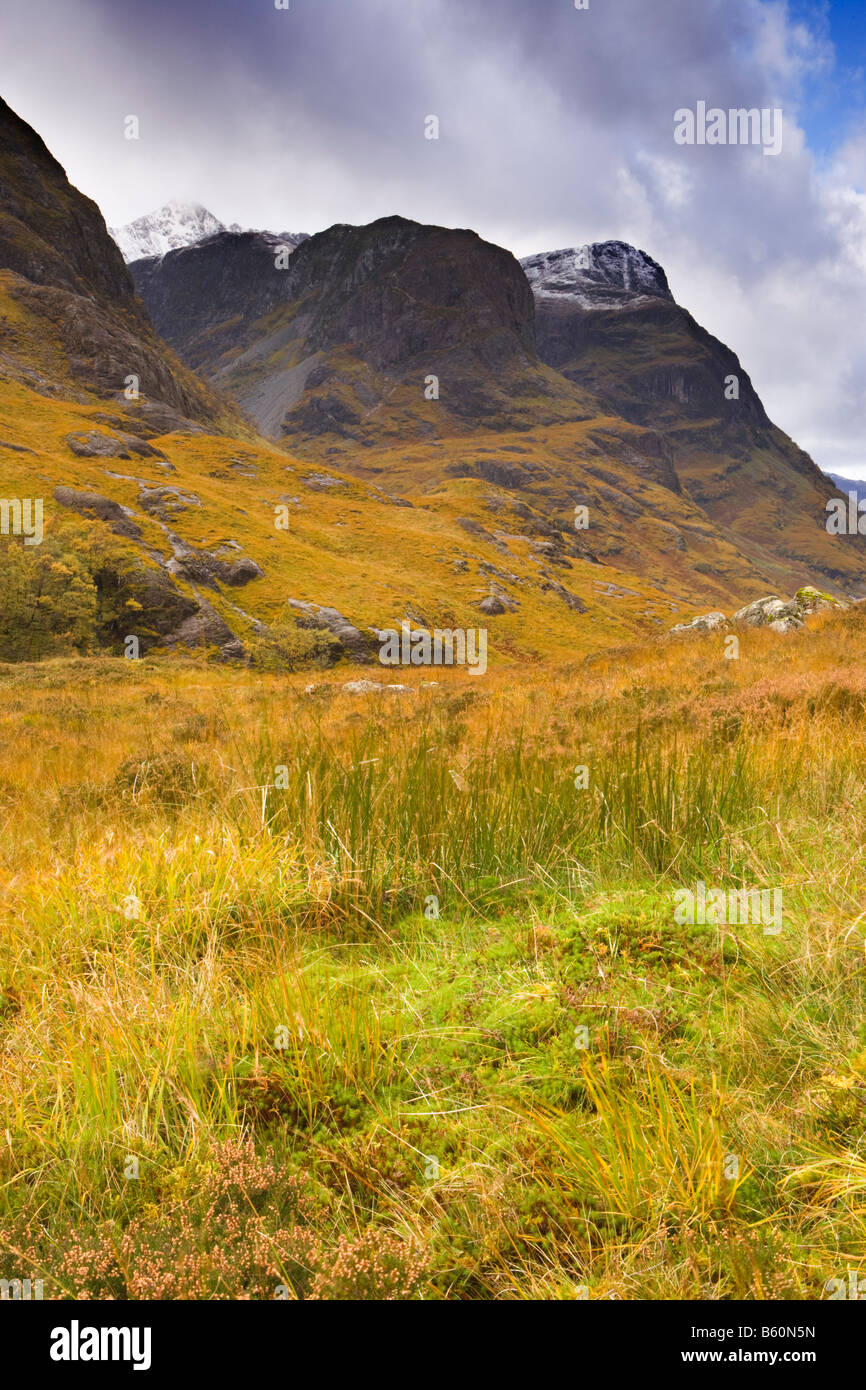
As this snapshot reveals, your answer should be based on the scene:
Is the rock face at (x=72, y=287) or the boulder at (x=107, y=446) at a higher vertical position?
the rock face at (x=72, y=287)

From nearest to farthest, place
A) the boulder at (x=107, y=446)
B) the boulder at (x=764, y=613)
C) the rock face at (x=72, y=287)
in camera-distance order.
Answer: the boulder at (x=764, y=613) → the boulder at (x=107, y=446) → the rock face at (x=72, y=287)

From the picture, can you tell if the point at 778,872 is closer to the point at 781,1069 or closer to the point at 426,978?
the point at 781,1069

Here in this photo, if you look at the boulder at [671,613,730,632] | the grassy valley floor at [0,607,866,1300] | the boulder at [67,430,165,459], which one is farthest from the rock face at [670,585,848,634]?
the boulder at [67,430,165,459]

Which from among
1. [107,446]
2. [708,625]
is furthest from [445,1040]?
[107,446]

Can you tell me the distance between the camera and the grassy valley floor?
5.72 feet

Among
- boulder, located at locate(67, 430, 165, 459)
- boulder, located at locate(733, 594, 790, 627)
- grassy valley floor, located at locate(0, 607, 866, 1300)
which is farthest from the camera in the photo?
boulder, located at locate(67, 430, 165, 459)

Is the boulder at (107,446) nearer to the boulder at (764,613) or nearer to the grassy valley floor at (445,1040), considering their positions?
the boulder at (764,613)

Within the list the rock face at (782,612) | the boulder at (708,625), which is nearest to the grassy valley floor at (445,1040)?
the rock face at (782,612)

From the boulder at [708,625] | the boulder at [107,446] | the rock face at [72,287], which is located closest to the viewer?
the boulder at [708,625]

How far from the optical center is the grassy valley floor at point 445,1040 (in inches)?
68.6

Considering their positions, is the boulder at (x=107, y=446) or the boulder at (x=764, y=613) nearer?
the boulder at (x=764, y=613)

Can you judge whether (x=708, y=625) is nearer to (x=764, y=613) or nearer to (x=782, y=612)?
(x=764, y=613)

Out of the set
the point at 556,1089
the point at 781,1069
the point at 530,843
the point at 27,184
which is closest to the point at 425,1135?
the point at 556,1089

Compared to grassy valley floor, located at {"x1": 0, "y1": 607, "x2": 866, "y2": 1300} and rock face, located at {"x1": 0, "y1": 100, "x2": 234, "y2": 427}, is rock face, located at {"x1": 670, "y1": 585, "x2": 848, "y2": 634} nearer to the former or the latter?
grassy valley floor, located at {"x1": 0, "y1": 607, "x2": 866, "y2": 1300}
